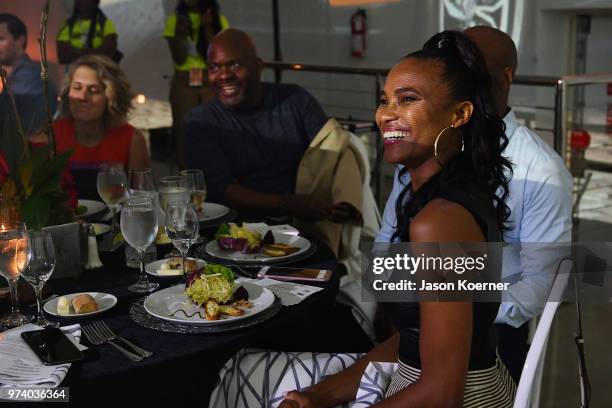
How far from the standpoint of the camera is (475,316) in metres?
1.46

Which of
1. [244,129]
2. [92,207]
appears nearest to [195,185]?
[92,207]

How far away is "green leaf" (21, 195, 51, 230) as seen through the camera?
1904 millimetres

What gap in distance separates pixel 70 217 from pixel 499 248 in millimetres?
1115

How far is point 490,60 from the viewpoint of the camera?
2.14 m

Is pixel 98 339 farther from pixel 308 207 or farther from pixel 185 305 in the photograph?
pixel 308 207

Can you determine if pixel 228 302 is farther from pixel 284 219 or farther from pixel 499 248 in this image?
pixel 284 219

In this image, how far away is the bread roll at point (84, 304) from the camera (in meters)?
1.75

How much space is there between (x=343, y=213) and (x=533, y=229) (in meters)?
0.98

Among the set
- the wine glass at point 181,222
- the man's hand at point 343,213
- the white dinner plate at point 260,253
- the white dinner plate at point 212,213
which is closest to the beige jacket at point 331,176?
the man's hand at point 343,213

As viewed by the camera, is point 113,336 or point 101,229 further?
point 101,229

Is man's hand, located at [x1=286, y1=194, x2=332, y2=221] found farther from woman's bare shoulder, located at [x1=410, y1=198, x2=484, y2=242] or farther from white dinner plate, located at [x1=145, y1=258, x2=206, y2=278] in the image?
woman's bare shoulder, located at [x1=410, y1=198, x2=484, y2=242]

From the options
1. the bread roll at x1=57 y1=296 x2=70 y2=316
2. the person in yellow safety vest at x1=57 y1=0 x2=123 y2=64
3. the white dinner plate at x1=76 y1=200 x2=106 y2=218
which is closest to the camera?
the bread roll at x1=57 y1=296 x2=70 y2=316

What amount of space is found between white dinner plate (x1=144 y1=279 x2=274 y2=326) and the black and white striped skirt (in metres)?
0.33

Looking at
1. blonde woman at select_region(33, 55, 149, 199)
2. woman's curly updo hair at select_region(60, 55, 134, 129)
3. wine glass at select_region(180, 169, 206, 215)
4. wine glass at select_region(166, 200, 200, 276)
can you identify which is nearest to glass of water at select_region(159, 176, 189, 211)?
wine glass at select_region(180, 169, 206, 215)
